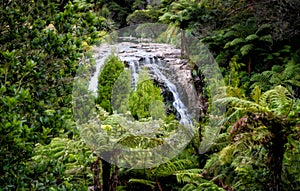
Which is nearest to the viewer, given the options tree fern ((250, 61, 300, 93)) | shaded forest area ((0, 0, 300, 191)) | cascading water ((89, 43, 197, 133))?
shaded forest area ((0, 0, 300, 191))

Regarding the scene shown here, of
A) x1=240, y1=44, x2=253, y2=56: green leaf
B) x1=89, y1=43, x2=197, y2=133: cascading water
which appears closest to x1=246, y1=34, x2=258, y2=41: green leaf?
x1=240, y1=44, x2=253, y2=56: green leaf

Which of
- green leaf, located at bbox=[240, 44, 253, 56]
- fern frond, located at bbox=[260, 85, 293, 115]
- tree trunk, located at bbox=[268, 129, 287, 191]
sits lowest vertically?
tree trunk, located at bbox=[268, 129, 287, 191]

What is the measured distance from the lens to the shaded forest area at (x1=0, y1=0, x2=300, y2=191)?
149 cm

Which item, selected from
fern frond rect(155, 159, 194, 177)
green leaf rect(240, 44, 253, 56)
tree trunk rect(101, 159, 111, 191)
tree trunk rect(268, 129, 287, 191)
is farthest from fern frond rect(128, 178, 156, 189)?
green leaf rect(240, 44, 253, 56)

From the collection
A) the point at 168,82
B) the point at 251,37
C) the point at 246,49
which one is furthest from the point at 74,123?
the point at 251,37

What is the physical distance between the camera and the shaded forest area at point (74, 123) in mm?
1489

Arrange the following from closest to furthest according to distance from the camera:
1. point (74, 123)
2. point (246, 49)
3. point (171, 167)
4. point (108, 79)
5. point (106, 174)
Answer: point (74, 123)
point (106, 174)
point (171, 167)
point (108, 79)
point (246, 49)

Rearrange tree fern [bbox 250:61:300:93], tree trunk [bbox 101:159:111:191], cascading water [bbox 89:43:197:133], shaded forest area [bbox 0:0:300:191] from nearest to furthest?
shaded forest area [bbox 0:0:300:191] → tree trunk [bbox 101:159:111:191] → tree fern [bbox 250:61:300:93] → cascading water [bbox 89:43:197:133]

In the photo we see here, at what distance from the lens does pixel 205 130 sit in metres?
4.27

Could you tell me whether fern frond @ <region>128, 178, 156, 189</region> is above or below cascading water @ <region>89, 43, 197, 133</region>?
below

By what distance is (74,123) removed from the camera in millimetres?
1851

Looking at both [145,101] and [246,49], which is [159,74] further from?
[246,49]

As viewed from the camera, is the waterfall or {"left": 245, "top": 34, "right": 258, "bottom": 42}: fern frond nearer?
the waterfall

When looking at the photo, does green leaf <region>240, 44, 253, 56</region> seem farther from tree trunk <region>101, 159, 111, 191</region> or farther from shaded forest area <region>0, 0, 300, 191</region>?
tree trunk <region>101, 159, 111, 191</region>
